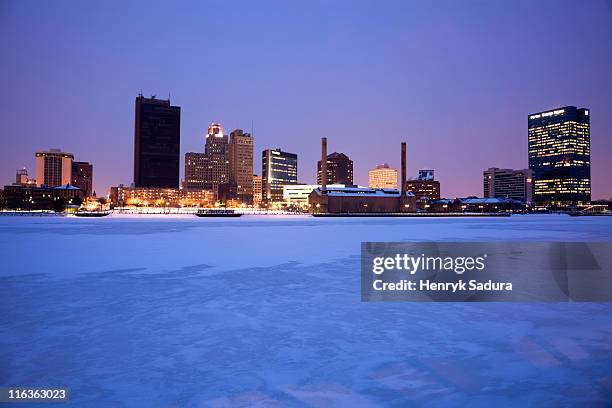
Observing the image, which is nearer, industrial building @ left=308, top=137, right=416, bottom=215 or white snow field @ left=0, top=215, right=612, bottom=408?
white snow field @ left=0, top=215, right=612, bottom=408

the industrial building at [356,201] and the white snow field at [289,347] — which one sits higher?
the industrial building at [356,201]

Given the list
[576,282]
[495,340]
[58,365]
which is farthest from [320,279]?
[58,365]

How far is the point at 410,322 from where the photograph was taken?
8.64 meters

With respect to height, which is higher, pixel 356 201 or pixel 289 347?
pixel 356 201

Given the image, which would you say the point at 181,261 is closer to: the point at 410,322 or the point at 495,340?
the point at 410,322

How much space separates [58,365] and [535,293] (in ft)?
36.8

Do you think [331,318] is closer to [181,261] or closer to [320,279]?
[320,279]

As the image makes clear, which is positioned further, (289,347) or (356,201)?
(356,201)

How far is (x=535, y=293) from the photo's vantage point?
38.3 feet

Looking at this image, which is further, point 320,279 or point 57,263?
point 57,263

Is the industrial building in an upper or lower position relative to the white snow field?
upper

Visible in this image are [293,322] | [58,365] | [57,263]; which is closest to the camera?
[58,365]

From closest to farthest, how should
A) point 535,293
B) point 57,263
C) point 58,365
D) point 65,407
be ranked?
point 65,407 → point 58,365 → point 535,293 → point 57,263

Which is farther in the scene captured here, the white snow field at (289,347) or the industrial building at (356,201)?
the industrial building at (356,201)
